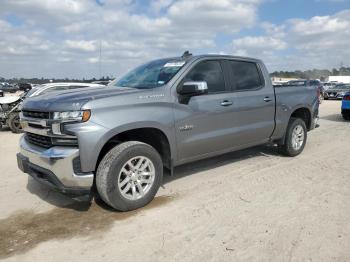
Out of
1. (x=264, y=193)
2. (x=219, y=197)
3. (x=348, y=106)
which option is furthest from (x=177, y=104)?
(x=348, y=106)

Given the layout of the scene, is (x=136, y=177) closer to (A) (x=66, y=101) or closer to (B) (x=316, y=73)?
(A) (x=66, y=101)

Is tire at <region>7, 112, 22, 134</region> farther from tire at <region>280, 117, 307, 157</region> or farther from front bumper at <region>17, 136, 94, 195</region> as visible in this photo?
tire at <region>280, 117, 307, 157</region>

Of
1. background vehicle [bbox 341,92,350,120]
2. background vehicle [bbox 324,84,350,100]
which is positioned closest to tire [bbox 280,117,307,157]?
background vehicle [bbox 341,92,350,120]

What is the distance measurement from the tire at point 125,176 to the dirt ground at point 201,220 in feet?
0.50

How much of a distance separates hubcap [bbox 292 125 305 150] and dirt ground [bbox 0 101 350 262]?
0.97m

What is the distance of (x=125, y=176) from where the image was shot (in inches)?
171

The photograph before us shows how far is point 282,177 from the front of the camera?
18.6 feet

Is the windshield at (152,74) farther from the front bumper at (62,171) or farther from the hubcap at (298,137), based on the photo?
the hubcap at (298,137)

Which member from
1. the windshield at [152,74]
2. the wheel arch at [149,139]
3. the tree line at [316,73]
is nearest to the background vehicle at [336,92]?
the windshield at [152,74]

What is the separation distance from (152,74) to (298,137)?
11.4 feet

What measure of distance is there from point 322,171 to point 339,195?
120 centimetres

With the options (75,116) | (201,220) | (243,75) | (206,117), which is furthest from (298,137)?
(75,116)

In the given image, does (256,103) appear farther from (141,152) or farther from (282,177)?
(141,152)

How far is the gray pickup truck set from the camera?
13.1 ft
